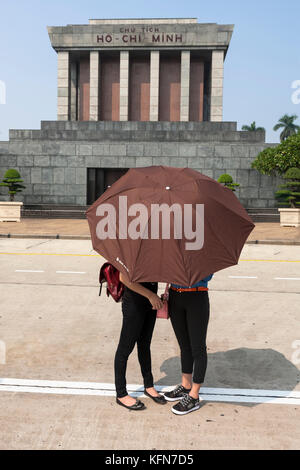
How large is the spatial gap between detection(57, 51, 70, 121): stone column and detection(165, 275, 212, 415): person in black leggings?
3377 cm

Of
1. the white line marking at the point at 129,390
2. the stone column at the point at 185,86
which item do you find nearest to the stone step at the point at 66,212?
the stone column at the point at 185,86

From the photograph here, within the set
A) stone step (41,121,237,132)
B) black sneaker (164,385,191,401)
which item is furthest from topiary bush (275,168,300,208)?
black sneaker (164,385,191,401)

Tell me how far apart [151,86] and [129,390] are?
33.5 meters

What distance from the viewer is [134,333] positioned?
12.2 ft

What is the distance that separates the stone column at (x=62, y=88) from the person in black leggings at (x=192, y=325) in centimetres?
3377

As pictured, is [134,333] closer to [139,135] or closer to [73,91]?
[139,135]

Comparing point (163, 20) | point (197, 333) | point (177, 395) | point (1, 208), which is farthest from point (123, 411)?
point (163, 20)

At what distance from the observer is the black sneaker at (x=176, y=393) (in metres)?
4.00

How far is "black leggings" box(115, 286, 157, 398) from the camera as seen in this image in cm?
366

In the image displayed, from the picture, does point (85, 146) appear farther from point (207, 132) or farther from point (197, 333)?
point (197, 333)

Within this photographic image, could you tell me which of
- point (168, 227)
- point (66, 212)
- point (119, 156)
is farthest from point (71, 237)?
point (168, 227)

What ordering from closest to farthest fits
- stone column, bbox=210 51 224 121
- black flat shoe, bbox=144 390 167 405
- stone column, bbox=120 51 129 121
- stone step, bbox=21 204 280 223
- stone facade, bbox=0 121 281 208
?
1. black flat shoe, bbox=144 390 167 405
2. stone step, bbox=21 204 280 223
3. stone facade, bbox=0 121 281 208
4. stone column, bbox=210 51 224 121
5. stone column, bbox=120 51 129 121

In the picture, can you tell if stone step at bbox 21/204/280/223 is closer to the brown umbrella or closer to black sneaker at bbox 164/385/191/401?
black sneaker at bbox 164/385/191/401

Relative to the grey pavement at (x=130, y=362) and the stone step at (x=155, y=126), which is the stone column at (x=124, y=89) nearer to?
the stone step at (x=155, y=126)
